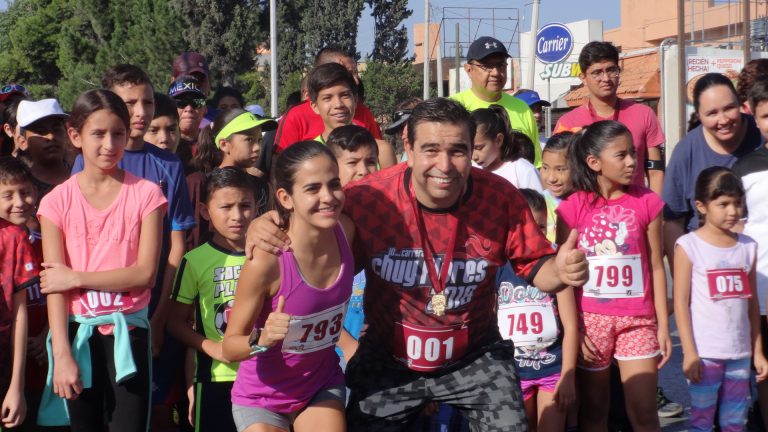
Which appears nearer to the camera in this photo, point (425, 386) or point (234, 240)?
point (425, 386)

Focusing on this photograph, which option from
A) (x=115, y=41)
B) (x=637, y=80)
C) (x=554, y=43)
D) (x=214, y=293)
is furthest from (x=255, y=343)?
(x=115, y=41)

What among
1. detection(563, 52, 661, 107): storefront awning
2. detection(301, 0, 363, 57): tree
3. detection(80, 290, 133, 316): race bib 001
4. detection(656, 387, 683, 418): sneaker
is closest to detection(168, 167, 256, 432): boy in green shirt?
detection(80, 290, 133, 316): race bib 001

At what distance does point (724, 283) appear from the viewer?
17.7 ft

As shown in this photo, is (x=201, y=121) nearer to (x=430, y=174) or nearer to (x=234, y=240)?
(x=234, y=240)

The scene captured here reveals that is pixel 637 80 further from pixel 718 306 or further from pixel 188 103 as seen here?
pixel 718 306

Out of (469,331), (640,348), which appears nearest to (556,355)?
(640,348)

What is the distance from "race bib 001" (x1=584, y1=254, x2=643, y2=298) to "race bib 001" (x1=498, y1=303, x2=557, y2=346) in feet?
0.91

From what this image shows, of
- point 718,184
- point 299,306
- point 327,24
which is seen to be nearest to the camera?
point 299,306

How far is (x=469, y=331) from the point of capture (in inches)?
169

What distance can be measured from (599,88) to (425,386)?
319 centimetres

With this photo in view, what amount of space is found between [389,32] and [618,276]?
4486 cm

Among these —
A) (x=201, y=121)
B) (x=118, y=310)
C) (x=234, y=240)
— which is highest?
(x=201, y=121)

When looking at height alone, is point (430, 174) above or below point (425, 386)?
above

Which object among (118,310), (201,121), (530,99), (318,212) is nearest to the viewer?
(318,212)
